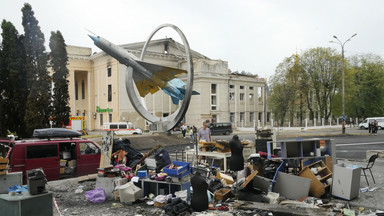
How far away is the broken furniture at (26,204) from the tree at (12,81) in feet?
72.2

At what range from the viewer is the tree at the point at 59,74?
24.4 m

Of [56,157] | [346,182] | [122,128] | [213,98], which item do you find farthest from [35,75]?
[213,98]

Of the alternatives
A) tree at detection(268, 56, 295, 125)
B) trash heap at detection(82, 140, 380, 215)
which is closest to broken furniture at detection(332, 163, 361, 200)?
trash heap at detection(82, 140, 380, 215)

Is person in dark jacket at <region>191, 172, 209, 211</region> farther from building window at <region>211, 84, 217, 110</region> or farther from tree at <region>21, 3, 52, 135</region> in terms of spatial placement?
building window at <region>211, 84, 217, 110</region>

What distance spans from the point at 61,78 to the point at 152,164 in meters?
17.8

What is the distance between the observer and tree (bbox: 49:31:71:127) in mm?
24391

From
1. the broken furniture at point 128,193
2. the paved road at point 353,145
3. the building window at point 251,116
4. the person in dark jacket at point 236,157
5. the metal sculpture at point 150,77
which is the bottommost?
the paved road at point 353,145

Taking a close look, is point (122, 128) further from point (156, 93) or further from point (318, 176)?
point (318, 176)

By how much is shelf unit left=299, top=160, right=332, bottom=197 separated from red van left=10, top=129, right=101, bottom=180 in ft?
26.7

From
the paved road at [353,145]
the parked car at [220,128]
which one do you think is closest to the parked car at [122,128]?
the parked car at [220,128]

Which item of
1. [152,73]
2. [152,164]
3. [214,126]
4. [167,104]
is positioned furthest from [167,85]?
[167,104]

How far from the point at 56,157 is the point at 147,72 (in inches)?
202

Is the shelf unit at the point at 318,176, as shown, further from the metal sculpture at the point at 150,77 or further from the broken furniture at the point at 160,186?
the metal sculpture at the point at 150,77

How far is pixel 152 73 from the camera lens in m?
13.1
